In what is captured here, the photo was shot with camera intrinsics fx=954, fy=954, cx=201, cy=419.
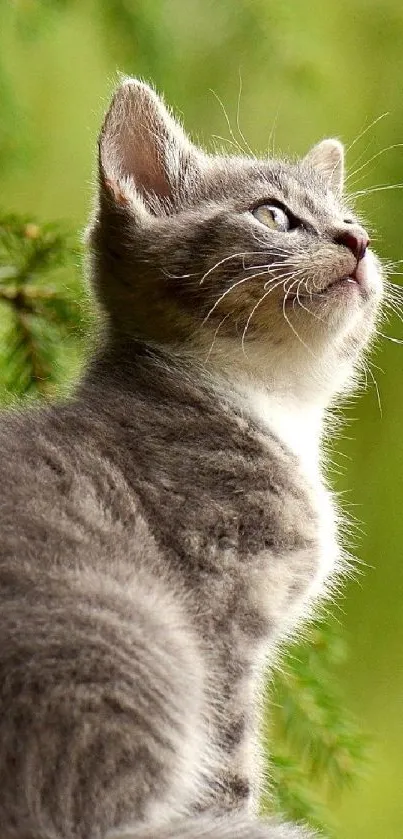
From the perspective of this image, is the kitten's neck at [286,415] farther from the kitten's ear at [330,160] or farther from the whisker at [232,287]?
the kitten's ear at [330,160]

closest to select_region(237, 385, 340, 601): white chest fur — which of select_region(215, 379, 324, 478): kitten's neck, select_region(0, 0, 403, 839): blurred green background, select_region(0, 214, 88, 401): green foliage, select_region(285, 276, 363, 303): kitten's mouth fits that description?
select_region(215, 379, 324, 478): kitten's neck

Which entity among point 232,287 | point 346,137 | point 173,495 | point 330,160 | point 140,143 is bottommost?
point 173,495

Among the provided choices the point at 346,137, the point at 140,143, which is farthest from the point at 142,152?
the point at 346,137

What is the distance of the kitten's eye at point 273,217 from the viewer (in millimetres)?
1003

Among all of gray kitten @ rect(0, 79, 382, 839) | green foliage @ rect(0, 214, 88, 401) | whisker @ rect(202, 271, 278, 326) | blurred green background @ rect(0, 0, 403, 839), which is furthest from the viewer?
blurred green background @ rect(0, 0, 403, 839)

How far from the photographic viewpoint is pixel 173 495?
2.77ft

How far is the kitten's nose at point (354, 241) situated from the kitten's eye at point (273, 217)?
57mm

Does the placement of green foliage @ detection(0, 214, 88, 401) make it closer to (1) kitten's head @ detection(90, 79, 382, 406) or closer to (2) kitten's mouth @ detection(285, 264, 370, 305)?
(1) kitten's head @ detection(90, 79, 382, 406)

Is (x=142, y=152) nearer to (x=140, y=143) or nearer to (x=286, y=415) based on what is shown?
(x=140, y=143)

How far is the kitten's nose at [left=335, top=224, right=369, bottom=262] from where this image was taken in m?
0.99

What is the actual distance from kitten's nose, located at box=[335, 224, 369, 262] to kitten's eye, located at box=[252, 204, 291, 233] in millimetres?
57

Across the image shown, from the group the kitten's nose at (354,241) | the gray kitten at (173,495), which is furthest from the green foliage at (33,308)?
the kitten's nose at (354,241)

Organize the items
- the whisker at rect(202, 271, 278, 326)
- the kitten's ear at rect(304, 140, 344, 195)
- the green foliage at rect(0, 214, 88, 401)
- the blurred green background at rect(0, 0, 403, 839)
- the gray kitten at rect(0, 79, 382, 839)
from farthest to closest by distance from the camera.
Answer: the blurred green background at rect(0, 0, 403, 839), the kitten's ear at rect(304, 140, 344, 195), the green foliage at rect(0, 214, 88, 401), the whisker at rect(202, 271, 278, 326), the gray kitten at rect(0, 79, 382, 839)

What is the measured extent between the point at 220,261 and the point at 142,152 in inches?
7.0
